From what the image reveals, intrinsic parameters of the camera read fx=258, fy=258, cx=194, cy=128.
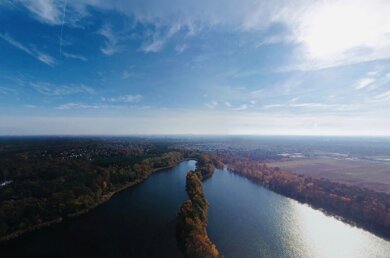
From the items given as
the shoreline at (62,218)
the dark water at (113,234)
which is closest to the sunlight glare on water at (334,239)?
the dark water at (113,234)

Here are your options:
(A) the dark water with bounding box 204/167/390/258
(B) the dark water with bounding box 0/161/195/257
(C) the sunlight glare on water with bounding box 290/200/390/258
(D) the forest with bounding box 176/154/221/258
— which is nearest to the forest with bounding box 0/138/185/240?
(B) the dark water with bounding box 0/161/195/257

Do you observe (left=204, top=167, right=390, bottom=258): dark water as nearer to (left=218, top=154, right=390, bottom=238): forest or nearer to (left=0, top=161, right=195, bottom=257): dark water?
(left=218, top=154, right=390, bottom=238): forest

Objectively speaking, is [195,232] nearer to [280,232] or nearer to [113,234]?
[113,234]

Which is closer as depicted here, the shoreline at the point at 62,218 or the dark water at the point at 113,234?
the dark water at the point at 113,234

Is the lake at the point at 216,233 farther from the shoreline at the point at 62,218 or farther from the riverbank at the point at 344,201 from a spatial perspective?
the riverbank at the point at 344,201

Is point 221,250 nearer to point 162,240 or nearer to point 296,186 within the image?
point 162,240

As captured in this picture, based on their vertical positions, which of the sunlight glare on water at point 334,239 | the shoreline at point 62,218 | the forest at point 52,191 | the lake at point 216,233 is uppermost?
the forest at point 52,191

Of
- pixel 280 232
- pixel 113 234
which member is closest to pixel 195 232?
pixel 113 234
